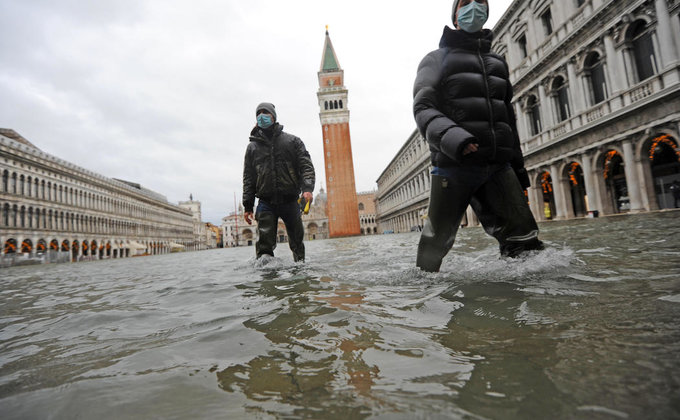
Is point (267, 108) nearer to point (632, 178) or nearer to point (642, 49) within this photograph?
point (632, 178)

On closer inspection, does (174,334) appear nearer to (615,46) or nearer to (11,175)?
(615,46)

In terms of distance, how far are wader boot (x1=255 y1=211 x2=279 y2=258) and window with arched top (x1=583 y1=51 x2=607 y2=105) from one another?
1550 centimetres

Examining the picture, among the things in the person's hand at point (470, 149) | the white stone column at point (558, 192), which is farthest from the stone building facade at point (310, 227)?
the person's hand at point (470, 149)

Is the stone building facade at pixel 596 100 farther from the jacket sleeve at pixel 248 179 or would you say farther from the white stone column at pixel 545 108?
the jacket sleeve at pixel 248 179

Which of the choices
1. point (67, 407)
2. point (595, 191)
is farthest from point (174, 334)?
point (595, 191)

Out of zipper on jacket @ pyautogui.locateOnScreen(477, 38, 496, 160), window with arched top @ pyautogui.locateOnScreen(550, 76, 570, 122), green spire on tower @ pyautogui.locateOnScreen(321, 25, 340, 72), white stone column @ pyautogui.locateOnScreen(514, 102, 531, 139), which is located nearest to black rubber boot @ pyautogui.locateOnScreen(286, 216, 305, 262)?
zipper on jacket @ pyautogui.locateOnScreen(477, 38, 496, 160)

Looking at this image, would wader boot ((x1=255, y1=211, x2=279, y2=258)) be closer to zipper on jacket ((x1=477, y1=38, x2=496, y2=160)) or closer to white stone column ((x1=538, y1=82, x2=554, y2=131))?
zipper on jacket ((x1=477, y1=38, x2=496, y2=160))

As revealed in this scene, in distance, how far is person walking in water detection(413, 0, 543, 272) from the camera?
8.46 feet

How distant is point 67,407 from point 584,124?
710 inches

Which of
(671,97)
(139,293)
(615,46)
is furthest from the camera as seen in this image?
(615,46)

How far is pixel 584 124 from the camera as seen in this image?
14445 mm

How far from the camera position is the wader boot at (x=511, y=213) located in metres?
2.60

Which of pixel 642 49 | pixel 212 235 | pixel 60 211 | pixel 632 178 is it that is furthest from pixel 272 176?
pixel 212 235

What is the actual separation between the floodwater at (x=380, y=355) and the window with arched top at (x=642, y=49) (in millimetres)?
13930
